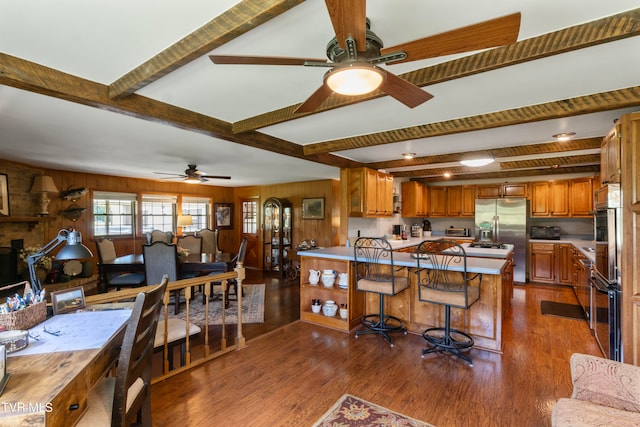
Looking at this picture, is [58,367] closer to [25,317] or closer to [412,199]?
[25,317]

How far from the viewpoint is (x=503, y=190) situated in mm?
6820

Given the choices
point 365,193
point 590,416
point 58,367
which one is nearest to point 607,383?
point 590,416

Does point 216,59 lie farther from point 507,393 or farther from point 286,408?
point 507,393

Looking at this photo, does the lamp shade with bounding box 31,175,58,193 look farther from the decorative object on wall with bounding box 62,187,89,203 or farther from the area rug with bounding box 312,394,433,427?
the area rug with bounding box 312,394,433,427

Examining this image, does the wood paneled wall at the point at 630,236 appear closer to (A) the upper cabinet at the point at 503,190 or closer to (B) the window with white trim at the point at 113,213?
(A) the upper cabinet at the point at 503,190

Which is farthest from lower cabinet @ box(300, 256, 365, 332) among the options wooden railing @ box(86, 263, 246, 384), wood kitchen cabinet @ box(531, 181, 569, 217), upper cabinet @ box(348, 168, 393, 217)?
wood kitchen cabinet @ box(531, 181, 569, 217)

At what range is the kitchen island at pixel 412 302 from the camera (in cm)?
322

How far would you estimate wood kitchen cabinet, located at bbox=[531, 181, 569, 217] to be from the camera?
6.29 m

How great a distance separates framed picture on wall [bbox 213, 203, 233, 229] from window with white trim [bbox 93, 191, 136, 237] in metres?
2.04

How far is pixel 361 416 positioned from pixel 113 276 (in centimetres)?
448

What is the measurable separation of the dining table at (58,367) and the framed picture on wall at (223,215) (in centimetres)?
677

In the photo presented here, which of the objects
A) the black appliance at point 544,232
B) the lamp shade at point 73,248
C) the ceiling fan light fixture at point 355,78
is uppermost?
the ceiling fan light fixture at point 355,78

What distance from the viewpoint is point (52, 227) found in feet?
18.9

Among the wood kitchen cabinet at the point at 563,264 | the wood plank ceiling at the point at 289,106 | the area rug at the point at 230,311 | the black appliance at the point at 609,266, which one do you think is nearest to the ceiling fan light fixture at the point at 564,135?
the wood plank ceiling at the point at 289,106
